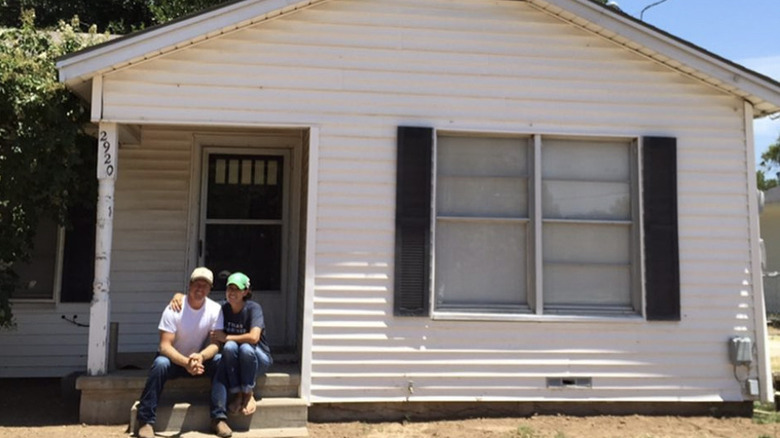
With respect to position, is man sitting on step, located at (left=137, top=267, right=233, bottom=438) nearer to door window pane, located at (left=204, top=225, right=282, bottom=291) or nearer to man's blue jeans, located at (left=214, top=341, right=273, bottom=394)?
man's blue jeans, located at (left=214, top=341, right=273, bottom=394)

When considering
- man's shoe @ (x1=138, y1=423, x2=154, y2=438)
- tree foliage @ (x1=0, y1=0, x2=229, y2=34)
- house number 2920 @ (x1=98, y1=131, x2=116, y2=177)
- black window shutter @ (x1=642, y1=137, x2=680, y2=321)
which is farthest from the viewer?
tree foliage @ (x1=0, y1=0, x2=229, y2=34)

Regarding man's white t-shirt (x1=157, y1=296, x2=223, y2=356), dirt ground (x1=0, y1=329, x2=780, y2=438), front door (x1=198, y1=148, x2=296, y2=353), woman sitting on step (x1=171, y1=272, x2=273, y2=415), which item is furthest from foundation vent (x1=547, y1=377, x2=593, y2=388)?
man's white t-shirt (x1=157, y1=296, x2=223, y2=356)

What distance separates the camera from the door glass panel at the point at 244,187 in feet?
23.6

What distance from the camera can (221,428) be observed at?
5.03 metres

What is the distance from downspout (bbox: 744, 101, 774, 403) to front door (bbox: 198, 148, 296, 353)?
4732mm

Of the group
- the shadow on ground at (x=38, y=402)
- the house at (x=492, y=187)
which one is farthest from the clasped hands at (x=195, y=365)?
the shadow on ground at (x=38, y=402)

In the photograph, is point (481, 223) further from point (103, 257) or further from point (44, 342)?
point (44, 342)

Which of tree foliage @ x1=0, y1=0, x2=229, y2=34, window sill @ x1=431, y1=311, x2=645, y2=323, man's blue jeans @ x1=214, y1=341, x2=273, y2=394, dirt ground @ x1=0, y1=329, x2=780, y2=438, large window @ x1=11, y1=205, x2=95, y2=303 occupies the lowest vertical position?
dirt ground @ x1=0, y1=329, x2=780, y2=438

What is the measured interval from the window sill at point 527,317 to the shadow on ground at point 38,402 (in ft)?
11.3

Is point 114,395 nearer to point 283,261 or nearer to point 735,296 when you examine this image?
point 283,261

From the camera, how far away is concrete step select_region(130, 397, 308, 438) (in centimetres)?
517

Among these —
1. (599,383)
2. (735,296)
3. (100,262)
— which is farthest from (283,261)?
(735,296)

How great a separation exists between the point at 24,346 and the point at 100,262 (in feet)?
7.73

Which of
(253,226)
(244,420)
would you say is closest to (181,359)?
(244,420)
